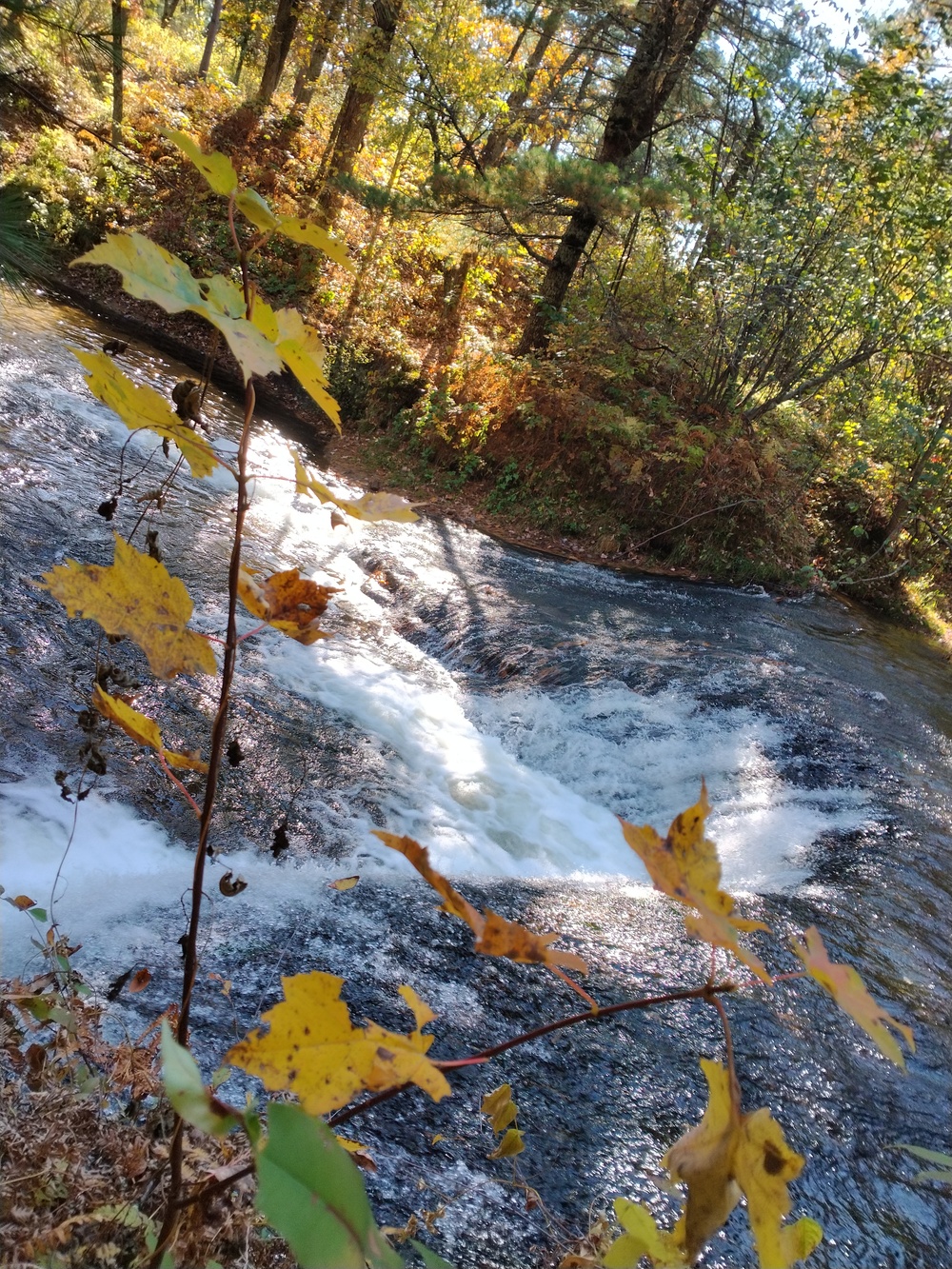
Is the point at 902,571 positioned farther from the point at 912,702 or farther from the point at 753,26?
the point at 753,26

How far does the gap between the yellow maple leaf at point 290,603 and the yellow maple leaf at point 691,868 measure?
37cm

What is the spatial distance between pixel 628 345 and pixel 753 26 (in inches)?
202

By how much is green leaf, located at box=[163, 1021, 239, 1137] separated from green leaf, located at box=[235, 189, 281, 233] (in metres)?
0.63

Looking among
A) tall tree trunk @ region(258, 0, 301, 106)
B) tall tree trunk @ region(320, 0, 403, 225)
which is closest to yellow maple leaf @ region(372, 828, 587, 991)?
tall tree trunk @ region(320, 0, 403, 225)

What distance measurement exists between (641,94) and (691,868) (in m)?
12.2

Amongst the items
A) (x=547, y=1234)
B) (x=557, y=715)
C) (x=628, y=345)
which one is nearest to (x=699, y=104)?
(x=628, y=345)

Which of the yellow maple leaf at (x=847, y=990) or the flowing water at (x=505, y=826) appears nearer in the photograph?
the yellow maple leaf at (x=847, y=990)

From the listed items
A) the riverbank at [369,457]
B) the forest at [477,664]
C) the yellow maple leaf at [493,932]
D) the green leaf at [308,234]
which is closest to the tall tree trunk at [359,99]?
the forest at [477,664]

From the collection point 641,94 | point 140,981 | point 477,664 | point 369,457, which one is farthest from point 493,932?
point 641,94

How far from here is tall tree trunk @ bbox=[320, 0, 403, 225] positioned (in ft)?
41.1

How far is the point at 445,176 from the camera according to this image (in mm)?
9406

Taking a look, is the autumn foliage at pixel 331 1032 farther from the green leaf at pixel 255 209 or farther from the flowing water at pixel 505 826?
the flowing water at pixel 505 826

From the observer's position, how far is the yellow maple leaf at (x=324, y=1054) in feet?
1.89

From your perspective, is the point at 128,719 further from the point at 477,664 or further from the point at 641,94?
the point at 641,94
